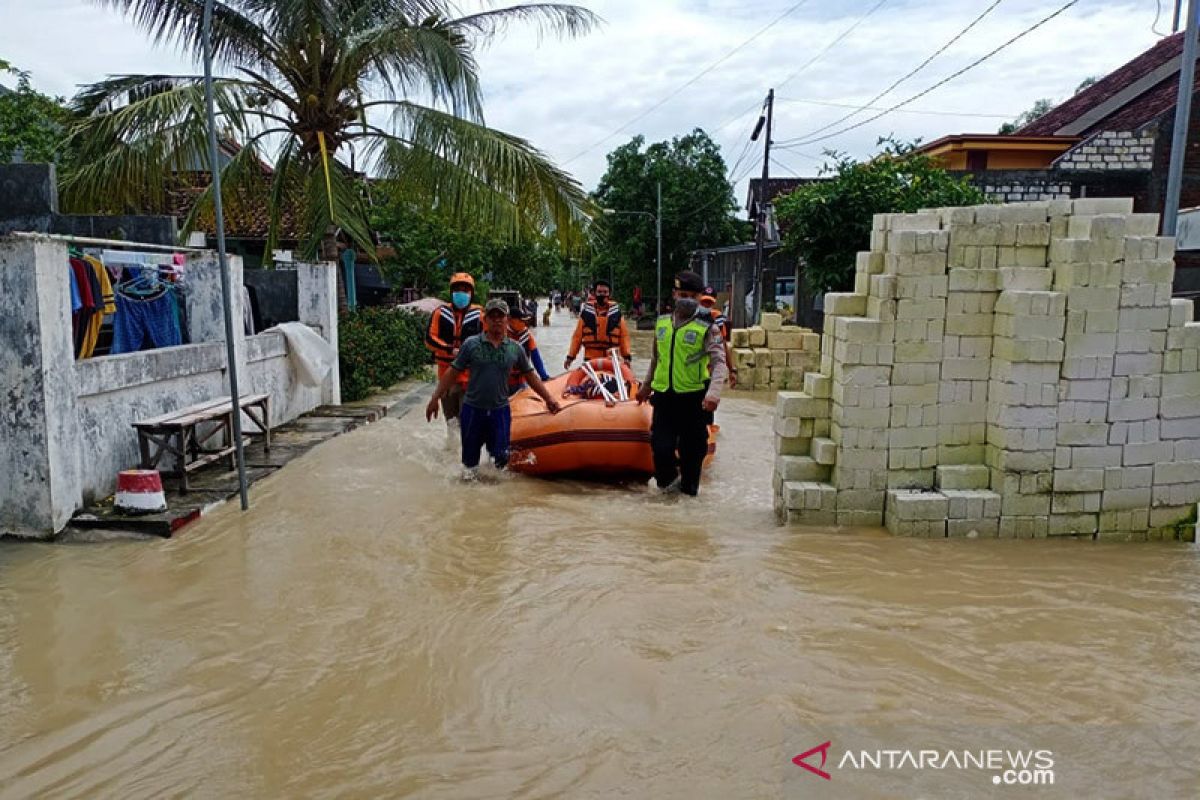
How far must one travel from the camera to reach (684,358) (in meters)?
6.75

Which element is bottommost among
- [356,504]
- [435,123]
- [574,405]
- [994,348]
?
[356,504]

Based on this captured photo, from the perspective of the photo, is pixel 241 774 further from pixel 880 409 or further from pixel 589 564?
pixel 880 409

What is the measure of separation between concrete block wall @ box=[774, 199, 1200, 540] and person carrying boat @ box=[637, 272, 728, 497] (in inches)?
39.1

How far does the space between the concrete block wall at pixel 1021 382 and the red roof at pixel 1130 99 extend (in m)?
18.2

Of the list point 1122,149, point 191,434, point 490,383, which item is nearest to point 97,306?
point 191,434

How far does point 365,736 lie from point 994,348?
4.59m

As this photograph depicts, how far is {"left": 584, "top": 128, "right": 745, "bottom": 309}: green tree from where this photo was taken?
3597cm

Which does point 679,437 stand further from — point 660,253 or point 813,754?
point 660,253

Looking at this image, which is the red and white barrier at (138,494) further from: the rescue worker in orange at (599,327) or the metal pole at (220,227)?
the rescue worker in orange at (599,327)

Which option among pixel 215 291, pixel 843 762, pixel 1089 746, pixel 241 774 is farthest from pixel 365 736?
pixel 215 291

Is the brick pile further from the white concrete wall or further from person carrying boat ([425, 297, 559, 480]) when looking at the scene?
the white concrete wall

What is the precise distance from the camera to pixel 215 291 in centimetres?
843

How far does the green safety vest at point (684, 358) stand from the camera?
22.1ft
